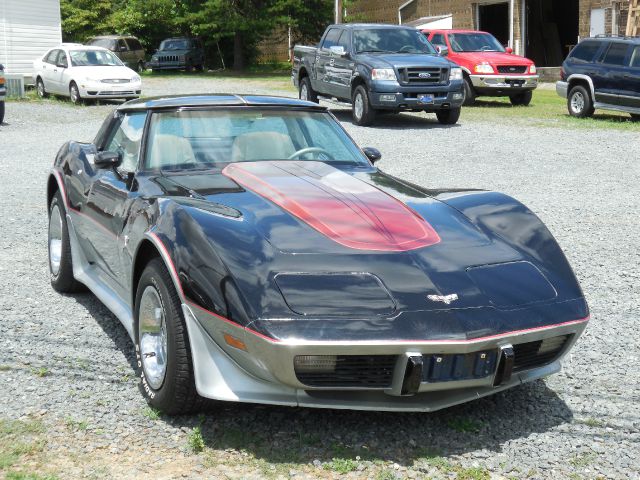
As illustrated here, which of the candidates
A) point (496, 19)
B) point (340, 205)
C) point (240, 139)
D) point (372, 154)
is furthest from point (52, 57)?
point (340, 205)

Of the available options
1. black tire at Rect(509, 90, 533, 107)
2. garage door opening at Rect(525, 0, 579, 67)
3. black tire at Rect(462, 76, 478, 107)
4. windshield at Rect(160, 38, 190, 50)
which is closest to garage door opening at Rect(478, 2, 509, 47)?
garage door opening at Rect(525, 0, 579, 67)

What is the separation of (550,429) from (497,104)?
20235 millimetres

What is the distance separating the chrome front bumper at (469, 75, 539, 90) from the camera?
2208 cm

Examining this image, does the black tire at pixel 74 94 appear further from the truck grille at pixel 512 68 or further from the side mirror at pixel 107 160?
the side mirror at pixel 107 160

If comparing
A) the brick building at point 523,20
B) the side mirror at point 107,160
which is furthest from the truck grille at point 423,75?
the brick building at point 523,20

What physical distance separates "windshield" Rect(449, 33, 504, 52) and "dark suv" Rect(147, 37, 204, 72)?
865 inches

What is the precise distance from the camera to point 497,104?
78.2ft

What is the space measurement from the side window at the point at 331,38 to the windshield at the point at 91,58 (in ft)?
24.5

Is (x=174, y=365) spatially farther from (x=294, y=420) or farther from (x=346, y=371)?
(x=346, y=371)

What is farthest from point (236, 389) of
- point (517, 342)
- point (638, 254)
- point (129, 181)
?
point (638, 254)

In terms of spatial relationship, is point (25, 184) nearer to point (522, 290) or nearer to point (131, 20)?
point (522, 290)

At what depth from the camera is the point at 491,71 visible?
22.1m

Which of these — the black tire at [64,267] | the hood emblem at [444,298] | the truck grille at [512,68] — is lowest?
the black tire at [64,267]

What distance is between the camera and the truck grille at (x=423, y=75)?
18000mm
